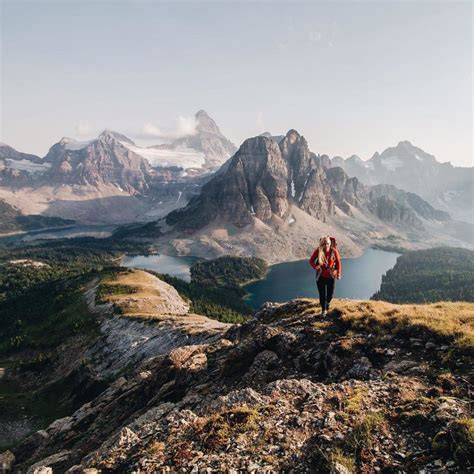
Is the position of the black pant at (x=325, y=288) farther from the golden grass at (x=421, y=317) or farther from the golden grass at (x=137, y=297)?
the golden grass at (x=137, y=297)

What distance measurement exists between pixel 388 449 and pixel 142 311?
8128 centimetres

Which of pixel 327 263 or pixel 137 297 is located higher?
pixel 327 263

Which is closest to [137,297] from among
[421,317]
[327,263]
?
[327,263]

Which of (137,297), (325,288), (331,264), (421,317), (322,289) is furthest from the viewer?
(137,297)

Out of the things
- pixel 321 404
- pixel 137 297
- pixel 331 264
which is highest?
pixel 331 264

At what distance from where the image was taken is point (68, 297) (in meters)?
111

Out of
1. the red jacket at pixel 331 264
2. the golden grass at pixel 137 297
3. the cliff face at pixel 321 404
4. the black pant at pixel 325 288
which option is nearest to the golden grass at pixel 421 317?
the cliff face at pixel 321 404

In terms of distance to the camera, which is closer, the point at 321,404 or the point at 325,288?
the point at 321,404

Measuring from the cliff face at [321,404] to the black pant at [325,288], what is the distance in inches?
39.2

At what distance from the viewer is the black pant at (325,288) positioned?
22.0 m

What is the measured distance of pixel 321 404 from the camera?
14438 millimetres

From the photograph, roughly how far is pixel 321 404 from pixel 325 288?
9.42 m

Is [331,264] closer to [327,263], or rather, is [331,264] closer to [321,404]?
[327,263]

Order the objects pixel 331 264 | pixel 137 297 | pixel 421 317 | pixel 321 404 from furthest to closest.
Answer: pixel 137 297
pixel 331 264
pixel 421 317
pixel 321 404
